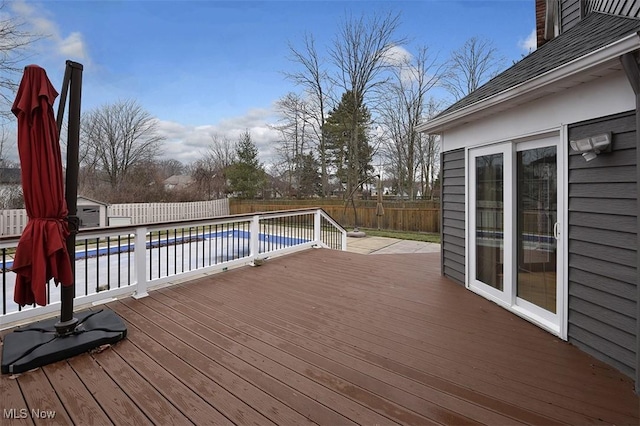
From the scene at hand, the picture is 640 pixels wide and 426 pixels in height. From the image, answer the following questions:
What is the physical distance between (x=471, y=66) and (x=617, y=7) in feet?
54.8

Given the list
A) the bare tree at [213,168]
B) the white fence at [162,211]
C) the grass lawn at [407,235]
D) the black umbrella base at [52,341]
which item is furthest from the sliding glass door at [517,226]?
the bare tree at [213,168]

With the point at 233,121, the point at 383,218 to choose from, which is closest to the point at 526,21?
the point at 383,218

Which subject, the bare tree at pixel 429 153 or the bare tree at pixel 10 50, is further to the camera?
the bare tree at pixel 429 153

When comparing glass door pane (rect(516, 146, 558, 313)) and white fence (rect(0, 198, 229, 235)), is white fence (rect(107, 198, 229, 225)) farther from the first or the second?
glass door pane (rect(516, 146, 558, 313))

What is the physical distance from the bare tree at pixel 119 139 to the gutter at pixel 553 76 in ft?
72.8

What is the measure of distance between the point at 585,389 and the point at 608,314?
2.12 ft

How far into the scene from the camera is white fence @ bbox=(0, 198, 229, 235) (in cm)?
1198

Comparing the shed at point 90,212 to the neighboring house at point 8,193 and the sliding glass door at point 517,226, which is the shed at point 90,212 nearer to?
the neighboring house at point 8,193

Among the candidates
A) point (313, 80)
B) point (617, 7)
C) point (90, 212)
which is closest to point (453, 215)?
point (617, 7)

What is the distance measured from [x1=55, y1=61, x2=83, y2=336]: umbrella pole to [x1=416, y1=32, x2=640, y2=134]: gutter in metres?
3.74

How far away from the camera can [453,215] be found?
4.53m

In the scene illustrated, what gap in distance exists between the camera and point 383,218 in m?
15.1

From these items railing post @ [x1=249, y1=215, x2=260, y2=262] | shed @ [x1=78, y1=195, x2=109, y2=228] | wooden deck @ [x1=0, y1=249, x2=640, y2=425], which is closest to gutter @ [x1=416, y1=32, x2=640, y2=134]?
wooden deck @ [x1=0, y1=249, x2=640, y2=425]

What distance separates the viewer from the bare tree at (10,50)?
31.4 feet
